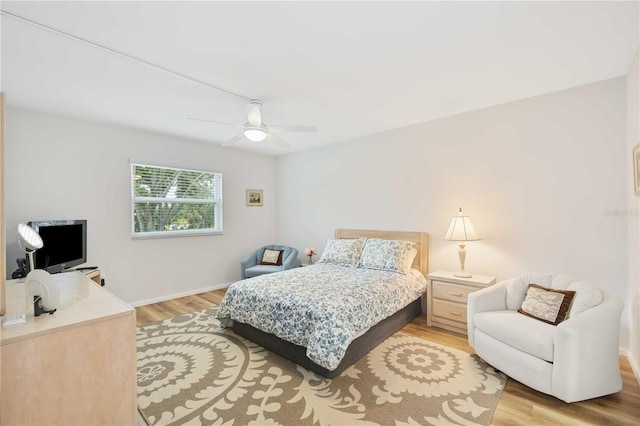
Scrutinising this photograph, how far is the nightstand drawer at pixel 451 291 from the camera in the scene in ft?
10.3

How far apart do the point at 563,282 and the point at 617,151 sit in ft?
4.36

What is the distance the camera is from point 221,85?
2.70 metres

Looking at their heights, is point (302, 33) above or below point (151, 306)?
above

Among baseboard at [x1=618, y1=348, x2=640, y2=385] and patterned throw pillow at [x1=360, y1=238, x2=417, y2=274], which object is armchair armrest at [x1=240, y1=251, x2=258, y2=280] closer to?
patterned throw pillow at [x1=360, y1=238, x2=417, y2=274]

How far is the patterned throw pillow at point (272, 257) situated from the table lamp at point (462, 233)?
276cm

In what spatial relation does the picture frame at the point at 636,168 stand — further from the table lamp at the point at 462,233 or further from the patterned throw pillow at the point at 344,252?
the patterned throw pillow at the point at 344,252

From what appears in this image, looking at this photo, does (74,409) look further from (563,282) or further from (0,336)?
(563,282)

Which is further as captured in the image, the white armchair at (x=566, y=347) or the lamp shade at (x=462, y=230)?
the lamp shade at (x=462, y=230)

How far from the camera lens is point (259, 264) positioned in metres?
5.05

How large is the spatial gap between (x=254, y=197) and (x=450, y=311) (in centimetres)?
387

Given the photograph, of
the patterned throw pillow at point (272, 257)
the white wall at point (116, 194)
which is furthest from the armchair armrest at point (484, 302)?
the white wall at point (116, 194)

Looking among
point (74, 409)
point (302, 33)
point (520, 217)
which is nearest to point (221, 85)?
point (302, 33)

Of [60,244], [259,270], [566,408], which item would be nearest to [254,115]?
[60,244]

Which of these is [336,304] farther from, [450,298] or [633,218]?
[633,218]
